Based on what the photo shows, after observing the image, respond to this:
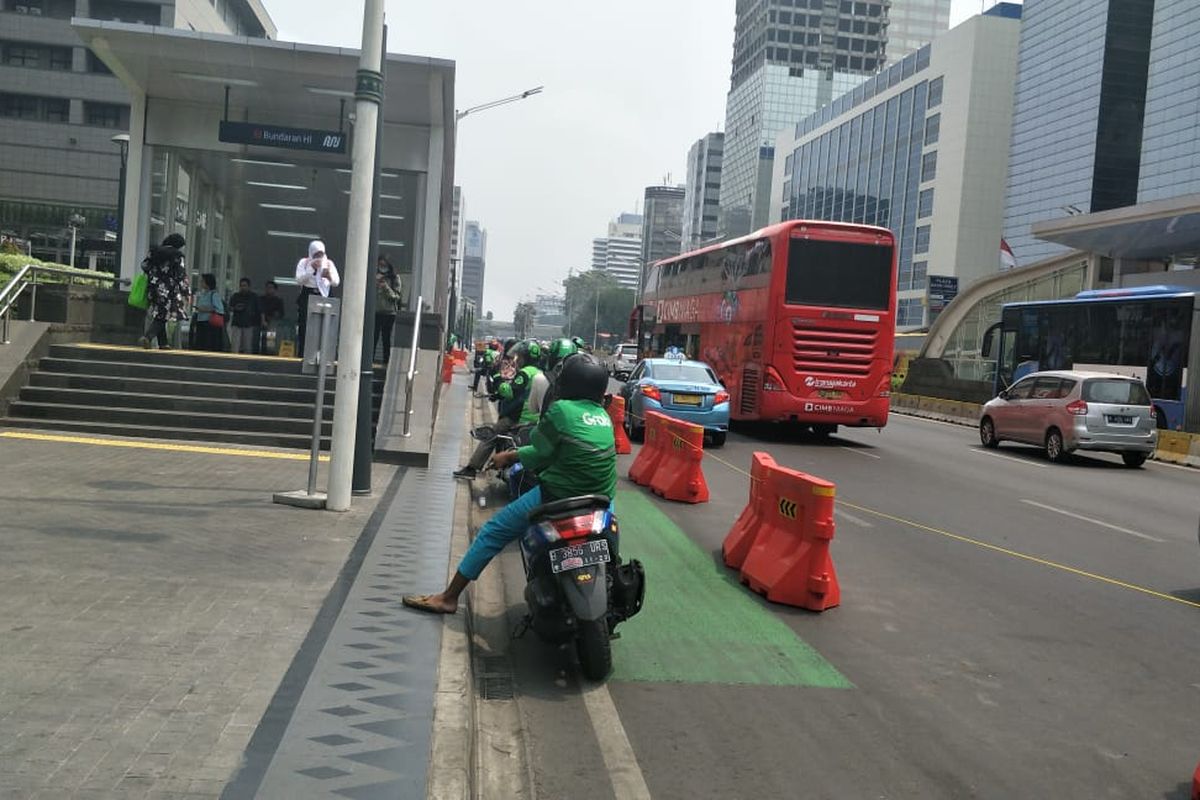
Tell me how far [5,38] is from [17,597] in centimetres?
6090

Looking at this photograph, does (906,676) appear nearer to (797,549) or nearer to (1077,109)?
(797,549)

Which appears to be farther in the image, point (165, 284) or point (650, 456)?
point (165, 284)

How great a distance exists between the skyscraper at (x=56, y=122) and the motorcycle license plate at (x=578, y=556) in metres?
56.6

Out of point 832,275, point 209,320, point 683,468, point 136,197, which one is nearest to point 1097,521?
point 683,468

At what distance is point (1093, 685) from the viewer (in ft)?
19.2

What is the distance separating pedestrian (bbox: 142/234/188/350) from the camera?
50.2ft

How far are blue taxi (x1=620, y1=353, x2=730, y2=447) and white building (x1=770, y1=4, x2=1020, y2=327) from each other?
2162 inches

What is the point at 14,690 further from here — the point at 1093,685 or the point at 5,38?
the point at 5,38

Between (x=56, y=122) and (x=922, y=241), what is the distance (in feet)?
204

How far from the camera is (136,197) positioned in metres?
19.6

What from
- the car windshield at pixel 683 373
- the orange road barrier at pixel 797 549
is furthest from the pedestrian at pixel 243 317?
the orange road barrier at pixel 797 549

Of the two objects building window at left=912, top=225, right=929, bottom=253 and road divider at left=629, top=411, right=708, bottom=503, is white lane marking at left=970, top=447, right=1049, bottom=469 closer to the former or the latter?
road divider at left=629, top=411, right=708, bottom=503

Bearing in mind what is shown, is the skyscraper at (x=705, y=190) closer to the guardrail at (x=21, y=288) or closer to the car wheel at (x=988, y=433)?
the car wheel at (x=988, y=433)

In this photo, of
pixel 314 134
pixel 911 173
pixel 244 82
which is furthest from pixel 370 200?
pixel 911 173
